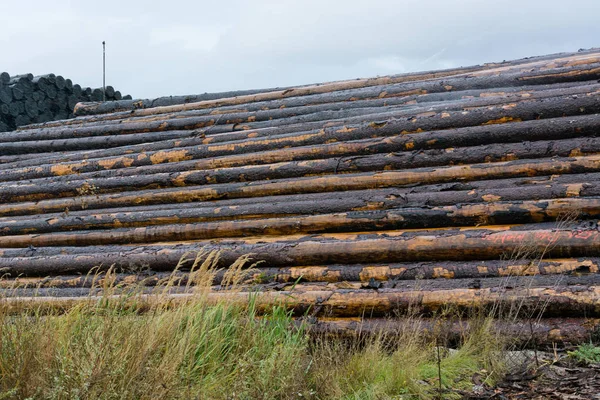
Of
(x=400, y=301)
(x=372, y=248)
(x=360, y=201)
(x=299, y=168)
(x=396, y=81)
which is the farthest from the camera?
(x=396, y=81)

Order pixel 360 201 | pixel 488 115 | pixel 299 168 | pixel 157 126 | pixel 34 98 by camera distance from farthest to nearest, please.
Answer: pixel 34 98 → pixel 157 126 → pixel 299 168 → pixel 488 115 → pixel 360 201

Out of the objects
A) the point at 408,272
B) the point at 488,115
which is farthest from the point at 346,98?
the point at 408,272

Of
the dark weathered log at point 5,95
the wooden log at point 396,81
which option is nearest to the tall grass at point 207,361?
the wooden log at point 396,81

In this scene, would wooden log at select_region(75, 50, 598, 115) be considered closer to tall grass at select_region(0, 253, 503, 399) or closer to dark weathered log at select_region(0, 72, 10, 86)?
dark weathered log at select_region(0, 72, 10, 86)

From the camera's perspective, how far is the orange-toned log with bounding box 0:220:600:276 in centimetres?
496

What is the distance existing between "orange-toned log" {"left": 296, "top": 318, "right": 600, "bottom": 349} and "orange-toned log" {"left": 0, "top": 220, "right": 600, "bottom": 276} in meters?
0.60

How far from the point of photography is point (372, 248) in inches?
214

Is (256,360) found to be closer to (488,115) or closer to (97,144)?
(488,115)

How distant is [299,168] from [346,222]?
150cm

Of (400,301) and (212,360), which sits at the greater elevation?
(400,301)

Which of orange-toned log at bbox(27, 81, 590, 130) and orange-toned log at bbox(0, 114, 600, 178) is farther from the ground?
orange-toned log at bbox(27, 81, 590, 130)

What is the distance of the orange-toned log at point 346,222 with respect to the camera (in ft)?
17.6

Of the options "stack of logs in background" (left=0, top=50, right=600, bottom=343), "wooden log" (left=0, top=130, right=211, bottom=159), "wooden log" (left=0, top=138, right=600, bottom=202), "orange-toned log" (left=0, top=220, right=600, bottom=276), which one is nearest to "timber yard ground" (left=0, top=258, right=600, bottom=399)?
"stack of logs in background" (left=0, top=50, right=600, bottom=343)

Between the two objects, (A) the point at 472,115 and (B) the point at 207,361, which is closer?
(B) the point at 207,361
